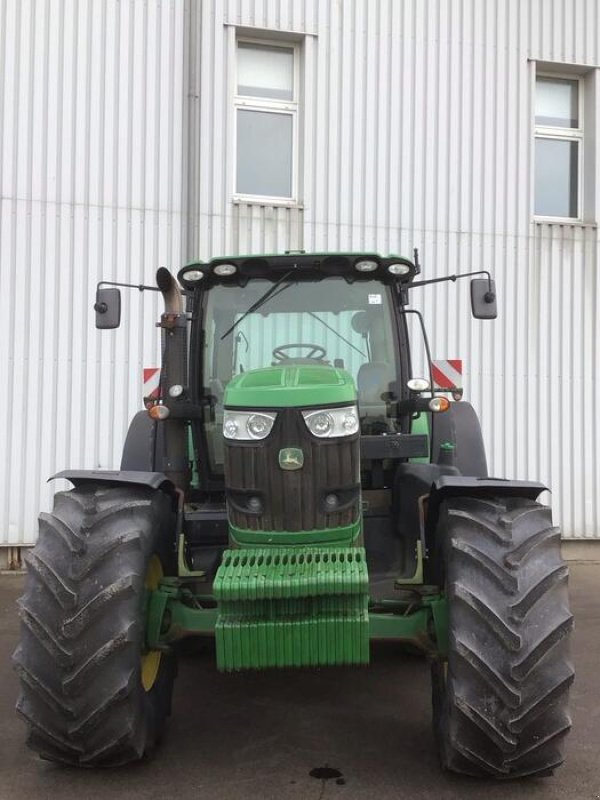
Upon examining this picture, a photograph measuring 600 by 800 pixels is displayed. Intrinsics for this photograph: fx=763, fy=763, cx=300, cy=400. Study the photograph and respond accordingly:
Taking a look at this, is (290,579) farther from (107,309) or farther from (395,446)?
(107,309)

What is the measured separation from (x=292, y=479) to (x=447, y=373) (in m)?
Answer: 4.12

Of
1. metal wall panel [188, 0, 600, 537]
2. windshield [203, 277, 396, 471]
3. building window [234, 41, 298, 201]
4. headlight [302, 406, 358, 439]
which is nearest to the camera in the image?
headlight [302, 406, 358, 439]

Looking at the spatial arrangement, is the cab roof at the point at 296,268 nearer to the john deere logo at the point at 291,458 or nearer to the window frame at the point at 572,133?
the john deere logo at the point at 291,458

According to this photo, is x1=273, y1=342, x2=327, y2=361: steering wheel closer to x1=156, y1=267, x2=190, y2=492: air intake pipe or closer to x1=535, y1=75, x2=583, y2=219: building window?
x1=156, y1=267, x2=190, y2=492: air intake pipe

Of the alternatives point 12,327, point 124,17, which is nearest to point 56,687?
point 12,327

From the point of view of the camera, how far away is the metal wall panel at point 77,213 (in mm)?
6945

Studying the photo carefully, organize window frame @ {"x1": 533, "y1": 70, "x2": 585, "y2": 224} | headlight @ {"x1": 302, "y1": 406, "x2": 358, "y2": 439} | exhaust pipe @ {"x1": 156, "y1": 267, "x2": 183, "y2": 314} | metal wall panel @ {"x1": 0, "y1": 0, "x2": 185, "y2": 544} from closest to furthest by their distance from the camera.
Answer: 1. headlight @ {"x1": 302, "y1": 406, "x2": 358, "y2": 439}
2. exhaust pipe @ {"x1": 156, "y1": 267, "x2": 183, "y2": 314}
3. metal wall panel @ {"x1": 0, "y1": 0, "x2": 185, "y2": 544}
4. window frame @ {"x1": 533, "y1": 70, "x2": 585, "y2": 224}

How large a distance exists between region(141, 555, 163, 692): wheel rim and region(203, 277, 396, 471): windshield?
792 mm

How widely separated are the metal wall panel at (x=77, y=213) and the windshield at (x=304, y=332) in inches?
129

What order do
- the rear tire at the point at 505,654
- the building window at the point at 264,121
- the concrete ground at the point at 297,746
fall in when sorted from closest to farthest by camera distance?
the rear tire at the point at 505,654 < the concrete ground at the point at 297,746 < the building window at the point at 264,121

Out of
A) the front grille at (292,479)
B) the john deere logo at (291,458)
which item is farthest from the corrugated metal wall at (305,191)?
the john deere logo at (291,458)

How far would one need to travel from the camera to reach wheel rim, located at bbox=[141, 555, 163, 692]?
3.22 meters

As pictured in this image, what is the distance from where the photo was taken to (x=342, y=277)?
4.09 meters

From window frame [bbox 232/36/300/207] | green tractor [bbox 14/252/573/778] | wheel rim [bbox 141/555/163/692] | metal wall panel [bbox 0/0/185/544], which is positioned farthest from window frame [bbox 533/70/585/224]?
wheel rim [bbox 141/555/163/692]
